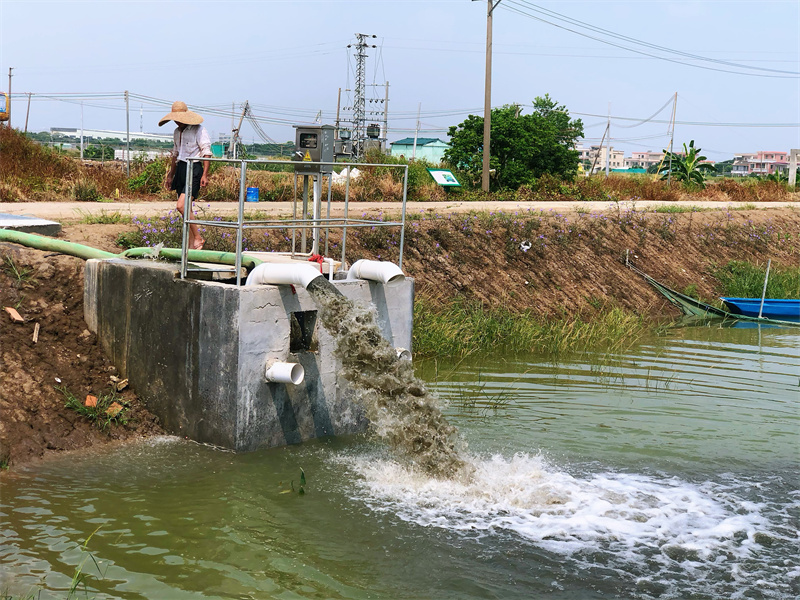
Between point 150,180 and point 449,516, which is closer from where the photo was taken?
point 449,516

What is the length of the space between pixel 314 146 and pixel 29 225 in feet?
13.8

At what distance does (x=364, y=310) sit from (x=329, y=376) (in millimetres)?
763

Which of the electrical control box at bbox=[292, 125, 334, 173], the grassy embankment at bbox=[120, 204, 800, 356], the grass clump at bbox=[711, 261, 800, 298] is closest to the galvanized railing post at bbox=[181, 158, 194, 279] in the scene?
the electrical control box at bbox=[292, 125, 334, 173]

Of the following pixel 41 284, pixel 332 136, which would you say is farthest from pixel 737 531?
pixel 41 284

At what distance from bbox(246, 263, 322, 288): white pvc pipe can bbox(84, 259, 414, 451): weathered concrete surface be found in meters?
0.12

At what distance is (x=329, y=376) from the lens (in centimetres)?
874

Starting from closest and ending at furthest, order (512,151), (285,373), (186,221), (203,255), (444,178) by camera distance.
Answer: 1. (285,373)
2. (186,221)
3. (203,255)
4. (444,178)
5. (512,151)

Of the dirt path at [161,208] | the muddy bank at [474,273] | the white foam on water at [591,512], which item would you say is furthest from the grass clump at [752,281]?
the white foam on water at [591,512]

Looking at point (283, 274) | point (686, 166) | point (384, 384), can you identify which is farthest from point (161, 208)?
point (686, 166)

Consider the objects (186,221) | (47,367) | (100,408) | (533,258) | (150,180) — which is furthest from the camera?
(150,180)

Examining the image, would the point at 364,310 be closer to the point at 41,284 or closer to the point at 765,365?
the point at 41,284

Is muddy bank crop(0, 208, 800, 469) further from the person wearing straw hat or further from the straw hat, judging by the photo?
the straw hat

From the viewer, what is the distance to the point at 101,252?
971 centimetres

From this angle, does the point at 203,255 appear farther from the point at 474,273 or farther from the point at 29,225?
the point at 474,273
